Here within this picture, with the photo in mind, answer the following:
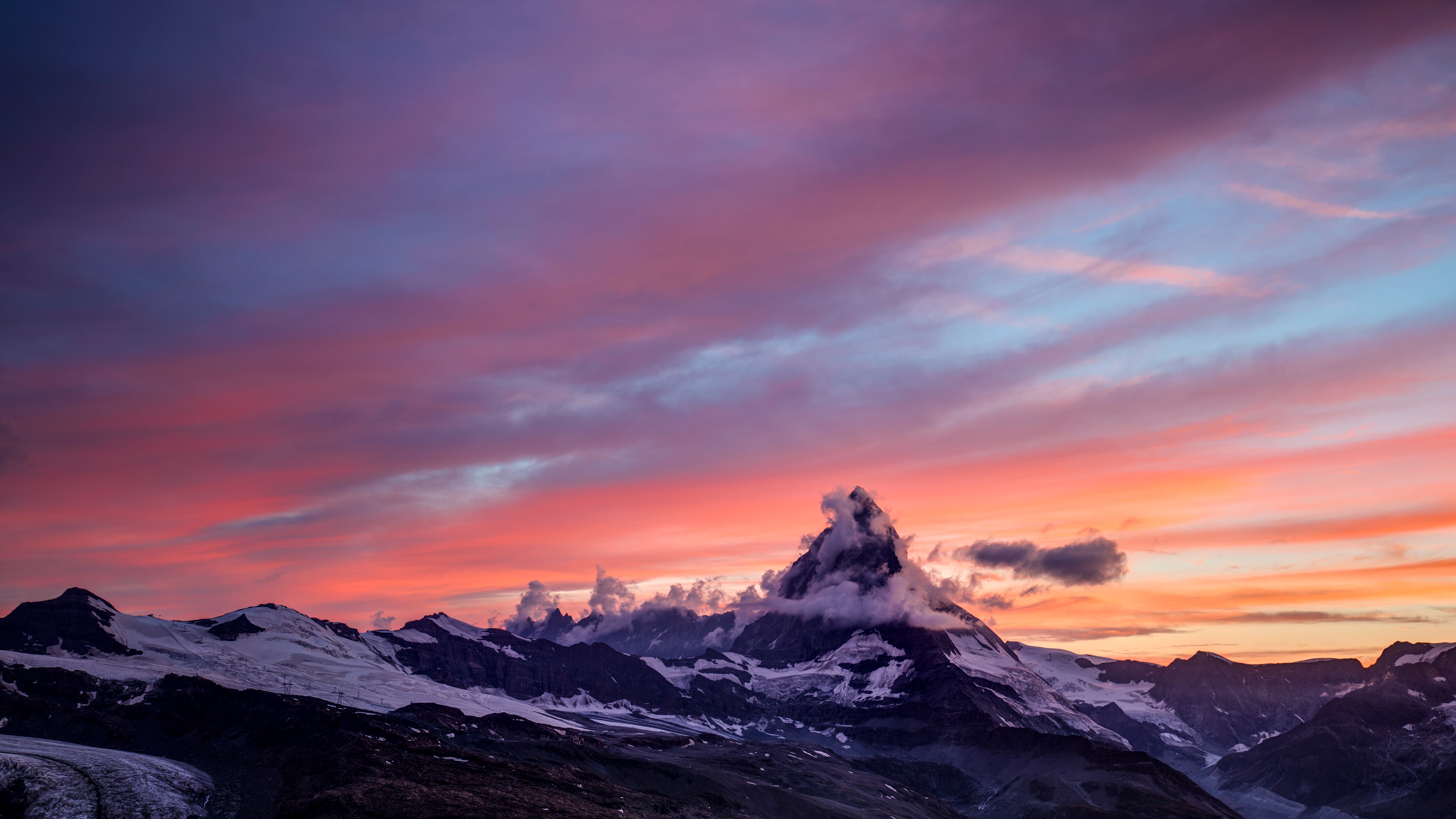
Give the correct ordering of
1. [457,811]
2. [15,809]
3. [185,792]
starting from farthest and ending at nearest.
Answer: [185,792] < [457,811] < [15,809]

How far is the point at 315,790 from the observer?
593 ft

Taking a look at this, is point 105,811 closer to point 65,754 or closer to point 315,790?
point 315,790

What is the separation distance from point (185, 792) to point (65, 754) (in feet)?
93.5

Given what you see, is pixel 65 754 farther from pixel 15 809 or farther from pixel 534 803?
pixel 534 803

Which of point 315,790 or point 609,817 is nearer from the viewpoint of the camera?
point 315,790

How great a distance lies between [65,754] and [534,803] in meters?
93.7

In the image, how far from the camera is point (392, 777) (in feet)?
634

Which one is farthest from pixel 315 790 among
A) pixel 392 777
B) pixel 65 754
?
pixel 65 754

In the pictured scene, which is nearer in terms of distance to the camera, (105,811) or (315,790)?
(105,811)

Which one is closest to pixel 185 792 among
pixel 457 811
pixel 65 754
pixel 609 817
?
pixel 65 754

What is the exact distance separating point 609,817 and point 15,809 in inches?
3902

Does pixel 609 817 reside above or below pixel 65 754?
below

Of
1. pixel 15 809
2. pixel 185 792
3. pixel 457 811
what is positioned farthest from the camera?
pixel 185 792

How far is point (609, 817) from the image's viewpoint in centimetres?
19762
